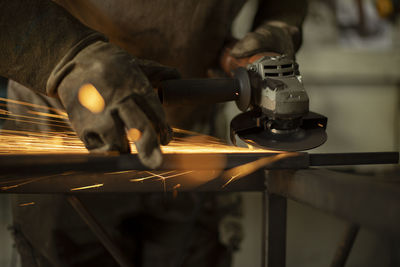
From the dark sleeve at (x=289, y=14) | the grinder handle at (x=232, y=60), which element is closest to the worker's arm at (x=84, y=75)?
the grinder handle at (x=232, y=60)

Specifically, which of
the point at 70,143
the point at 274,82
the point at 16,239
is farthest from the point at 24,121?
the point at 274,82

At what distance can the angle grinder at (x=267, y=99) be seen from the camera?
0.90 m

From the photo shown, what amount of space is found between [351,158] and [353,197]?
1.06 feet

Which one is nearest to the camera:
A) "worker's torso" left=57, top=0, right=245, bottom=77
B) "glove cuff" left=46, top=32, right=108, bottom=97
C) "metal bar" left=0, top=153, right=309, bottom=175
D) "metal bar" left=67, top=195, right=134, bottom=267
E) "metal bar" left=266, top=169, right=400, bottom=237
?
"metal bar" left=266, top=169, right=400, bottom=237

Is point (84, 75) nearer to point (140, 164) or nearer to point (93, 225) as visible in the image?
point (140, 164)

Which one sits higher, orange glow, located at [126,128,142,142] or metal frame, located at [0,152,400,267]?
A: orange glow, located at [126,128,142,142]

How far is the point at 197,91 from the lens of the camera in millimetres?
930

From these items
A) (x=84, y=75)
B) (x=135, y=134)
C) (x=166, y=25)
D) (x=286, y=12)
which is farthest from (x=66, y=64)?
(x=286, y=12)

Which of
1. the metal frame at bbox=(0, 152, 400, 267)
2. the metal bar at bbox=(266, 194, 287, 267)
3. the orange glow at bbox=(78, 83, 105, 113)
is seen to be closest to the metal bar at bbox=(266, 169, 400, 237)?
the metal frame at bbox=(0, 152, 400, 267)

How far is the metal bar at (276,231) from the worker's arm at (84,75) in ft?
1.11

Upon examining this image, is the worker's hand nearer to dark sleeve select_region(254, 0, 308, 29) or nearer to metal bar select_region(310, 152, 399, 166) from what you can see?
metal bar select_region(310, 152, 399, 166)

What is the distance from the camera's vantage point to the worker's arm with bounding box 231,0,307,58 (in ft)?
3.91

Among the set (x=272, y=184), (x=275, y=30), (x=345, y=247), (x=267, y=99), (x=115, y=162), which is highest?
(x=275, y=30)

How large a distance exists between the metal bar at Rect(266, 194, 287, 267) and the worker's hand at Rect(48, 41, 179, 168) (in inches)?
14.1
